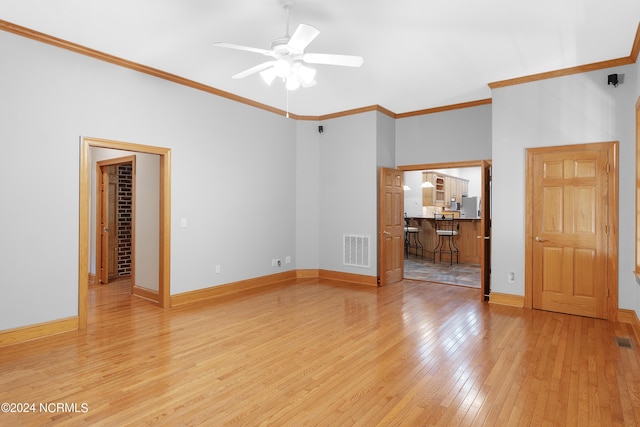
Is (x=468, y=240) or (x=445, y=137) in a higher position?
(x=445, y=137)

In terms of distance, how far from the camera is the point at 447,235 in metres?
8.61

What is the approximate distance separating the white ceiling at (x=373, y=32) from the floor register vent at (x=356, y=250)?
268cm

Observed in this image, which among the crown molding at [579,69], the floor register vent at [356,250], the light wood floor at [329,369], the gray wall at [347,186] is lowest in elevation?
the light wood floor at [329,369]

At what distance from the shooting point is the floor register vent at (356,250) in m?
6.34

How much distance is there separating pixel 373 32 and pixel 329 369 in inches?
126

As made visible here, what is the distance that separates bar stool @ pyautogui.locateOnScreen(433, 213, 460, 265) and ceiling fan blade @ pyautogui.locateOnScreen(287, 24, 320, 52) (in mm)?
6652

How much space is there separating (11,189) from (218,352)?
2.52 metres

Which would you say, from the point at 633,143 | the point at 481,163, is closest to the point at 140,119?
the point at 481,163

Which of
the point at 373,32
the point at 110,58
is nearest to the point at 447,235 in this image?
the point at 373,32

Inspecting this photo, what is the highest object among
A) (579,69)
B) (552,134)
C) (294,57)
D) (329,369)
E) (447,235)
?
(579,69)

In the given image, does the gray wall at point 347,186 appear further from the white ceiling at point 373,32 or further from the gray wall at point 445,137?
the white ceiling at point 373,32

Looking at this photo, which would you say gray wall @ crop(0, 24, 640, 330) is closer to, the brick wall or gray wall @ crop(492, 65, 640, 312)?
gray wall @ crop(492, 65, 640, 312)

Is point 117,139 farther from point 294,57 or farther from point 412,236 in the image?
point 412,236

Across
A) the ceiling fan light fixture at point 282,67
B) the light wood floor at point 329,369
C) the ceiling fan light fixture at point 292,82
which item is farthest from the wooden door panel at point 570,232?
the ceiling fan light fixture at point 282,67
